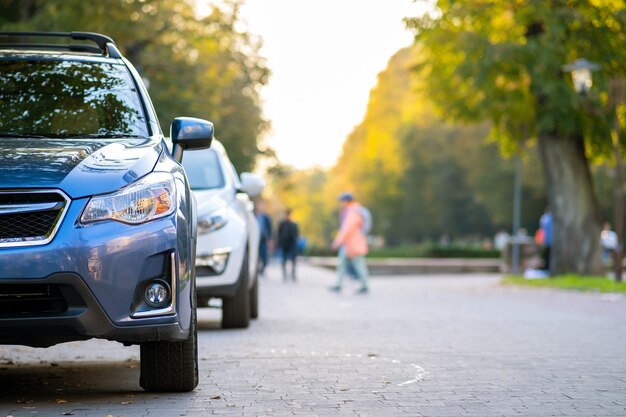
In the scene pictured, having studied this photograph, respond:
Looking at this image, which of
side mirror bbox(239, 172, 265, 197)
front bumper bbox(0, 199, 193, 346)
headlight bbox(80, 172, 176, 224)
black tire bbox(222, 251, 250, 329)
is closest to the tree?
side mirror bbox(239, 172, 265, 197)

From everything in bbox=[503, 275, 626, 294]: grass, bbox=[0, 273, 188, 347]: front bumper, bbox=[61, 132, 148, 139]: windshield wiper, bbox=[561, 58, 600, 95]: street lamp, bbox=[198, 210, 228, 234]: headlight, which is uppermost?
bbox=[561, 58, 600, 95]: street lamp

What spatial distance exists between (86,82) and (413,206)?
72679 mm

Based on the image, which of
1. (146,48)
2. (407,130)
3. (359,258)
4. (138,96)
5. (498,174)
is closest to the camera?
(138,96)

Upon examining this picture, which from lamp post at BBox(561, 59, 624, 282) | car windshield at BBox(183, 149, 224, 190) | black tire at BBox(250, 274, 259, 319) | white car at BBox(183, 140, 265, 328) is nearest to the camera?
white car at BBox(183, 140, 265, 328)

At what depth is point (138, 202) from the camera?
246 inches

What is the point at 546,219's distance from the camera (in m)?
31.7

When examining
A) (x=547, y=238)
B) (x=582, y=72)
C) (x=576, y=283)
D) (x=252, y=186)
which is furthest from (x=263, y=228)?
(x=252, y=186)

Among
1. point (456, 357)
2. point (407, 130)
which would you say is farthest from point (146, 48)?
point (407, 130)

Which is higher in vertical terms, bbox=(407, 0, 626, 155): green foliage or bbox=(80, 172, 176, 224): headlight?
bbox=(407, 0, 626, 155): green foliage

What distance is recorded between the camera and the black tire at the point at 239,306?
40.1ft

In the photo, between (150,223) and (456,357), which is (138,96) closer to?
(150,223)

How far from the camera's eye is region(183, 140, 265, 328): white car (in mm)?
12016

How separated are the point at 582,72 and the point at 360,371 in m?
18.2

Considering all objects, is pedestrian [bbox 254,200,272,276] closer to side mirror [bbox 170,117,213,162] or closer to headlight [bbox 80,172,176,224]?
side mirror [bbox 170,117,213,162]
